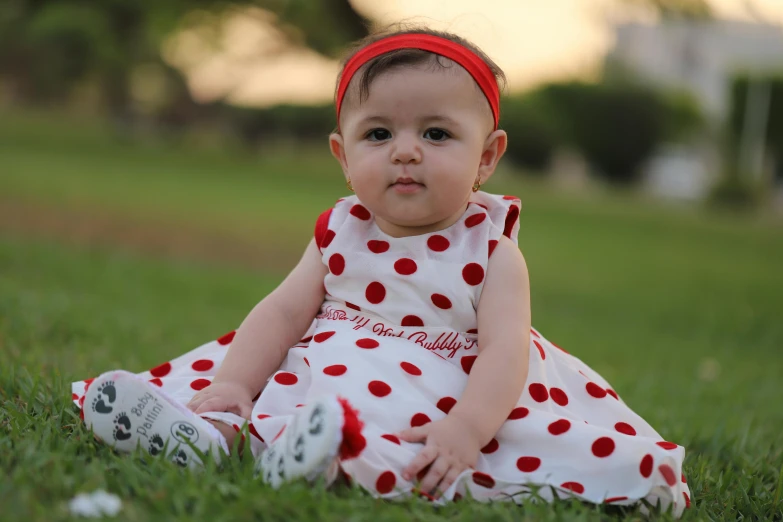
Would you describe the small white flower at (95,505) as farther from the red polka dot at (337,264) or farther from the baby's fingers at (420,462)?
the red polka dot at (337,264)

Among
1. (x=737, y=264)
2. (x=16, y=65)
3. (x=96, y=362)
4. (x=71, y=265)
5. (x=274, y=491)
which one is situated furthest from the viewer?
(x=16, y=65)

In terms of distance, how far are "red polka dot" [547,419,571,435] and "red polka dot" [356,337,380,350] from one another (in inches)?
16.9

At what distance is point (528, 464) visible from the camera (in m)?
1.86

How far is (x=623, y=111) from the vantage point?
94.5ft

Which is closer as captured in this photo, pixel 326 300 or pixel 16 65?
pixel 326 300

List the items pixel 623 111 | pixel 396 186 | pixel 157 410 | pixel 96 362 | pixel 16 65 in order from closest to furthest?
1. pixel 157 410
2. pixel 396 186
3. pixel 96 362
4. pixel 16 65
5. pixel 623 111

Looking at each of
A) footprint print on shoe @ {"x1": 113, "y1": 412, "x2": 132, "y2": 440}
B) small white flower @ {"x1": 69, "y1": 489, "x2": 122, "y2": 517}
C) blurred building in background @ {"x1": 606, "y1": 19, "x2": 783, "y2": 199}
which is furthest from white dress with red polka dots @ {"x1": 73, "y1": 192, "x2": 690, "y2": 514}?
blurred building in background @ {"x1": 606, "y1": 19, "x2": 783, "y2": 199}

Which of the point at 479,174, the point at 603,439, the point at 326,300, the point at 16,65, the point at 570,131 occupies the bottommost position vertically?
the point at 570,131

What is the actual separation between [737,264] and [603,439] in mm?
11042

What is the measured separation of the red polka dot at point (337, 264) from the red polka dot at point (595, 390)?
694 millimetres

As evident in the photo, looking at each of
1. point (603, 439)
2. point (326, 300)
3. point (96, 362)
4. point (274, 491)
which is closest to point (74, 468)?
point (274, 491)

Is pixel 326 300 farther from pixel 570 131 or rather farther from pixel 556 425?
Result: pixel 570 131

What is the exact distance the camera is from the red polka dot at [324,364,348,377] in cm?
189

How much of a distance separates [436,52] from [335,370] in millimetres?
778
